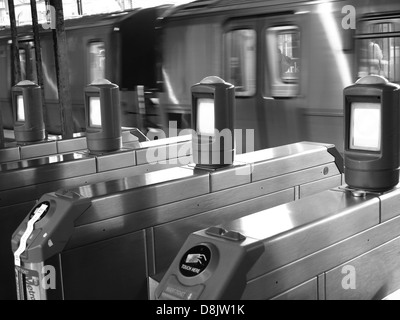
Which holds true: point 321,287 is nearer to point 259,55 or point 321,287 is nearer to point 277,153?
point 277,153

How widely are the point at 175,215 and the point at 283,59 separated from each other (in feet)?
9.92

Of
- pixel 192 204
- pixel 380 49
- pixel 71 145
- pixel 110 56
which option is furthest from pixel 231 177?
pixel 110 56

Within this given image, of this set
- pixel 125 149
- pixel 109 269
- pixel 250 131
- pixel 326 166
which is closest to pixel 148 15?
pixel 250 131

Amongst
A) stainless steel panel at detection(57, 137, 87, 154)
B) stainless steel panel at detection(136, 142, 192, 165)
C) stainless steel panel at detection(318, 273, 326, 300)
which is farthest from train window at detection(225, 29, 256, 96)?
stainless steel panel at detection(318, 273, 326, 300)

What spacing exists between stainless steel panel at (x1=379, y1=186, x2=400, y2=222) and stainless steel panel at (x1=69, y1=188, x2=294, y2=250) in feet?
3.44

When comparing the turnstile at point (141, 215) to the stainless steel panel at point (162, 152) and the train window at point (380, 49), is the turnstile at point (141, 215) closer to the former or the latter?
the stainless steel panel at point (162, 152)

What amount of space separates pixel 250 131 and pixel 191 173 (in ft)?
9.36

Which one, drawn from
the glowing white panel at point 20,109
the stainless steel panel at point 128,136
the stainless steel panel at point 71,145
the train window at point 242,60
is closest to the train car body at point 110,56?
the train window at point 242,60

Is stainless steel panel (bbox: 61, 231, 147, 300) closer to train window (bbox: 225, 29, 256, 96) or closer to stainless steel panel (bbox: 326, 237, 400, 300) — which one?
stainless steel panel (bbox: 326, 237, 400, 300)

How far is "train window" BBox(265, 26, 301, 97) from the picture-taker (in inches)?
223

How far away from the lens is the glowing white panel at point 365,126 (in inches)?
99.7

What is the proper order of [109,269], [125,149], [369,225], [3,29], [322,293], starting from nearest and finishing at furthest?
[322,293] → [369,225] → [109,269] → [125,149] → [3,29]
